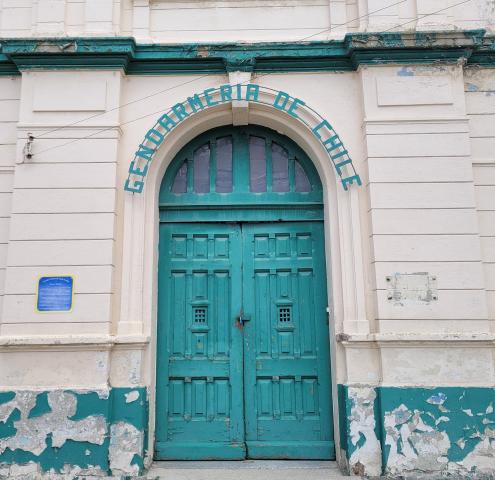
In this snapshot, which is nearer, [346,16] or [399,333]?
[399,333]

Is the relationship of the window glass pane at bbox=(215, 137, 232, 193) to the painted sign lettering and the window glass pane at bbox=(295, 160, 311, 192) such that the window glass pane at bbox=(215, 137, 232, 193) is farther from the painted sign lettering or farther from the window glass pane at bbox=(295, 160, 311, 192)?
the window glass pane at bbox=(295, 160, 311, 192)

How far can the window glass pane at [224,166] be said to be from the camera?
5641mm

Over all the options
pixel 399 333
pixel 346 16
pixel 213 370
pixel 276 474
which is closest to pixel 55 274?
pixel 213 370

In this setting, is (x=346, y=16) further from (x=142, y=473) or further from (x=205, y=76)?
(x=142, y=473)

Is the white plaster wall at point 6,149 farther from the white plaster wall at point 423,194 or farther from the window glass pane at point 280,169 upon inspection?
the white plaster wall at point 423,194

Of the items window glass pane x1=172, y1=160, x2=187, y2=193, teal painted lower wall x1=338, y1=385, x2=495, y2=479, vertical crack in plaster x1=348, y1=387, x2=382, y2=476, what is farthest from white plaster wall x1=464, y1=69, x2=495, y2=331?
window glass pane x1=172, y1=160, x2=187, y2=193

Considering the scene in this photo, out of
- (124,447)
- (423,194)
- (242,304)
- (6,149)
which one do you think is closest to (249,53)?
(423,194)

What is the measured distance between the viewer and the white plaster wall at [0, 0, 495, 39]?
17.9 feet

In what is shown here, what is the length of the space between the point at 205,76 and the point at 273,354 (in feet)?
10.4

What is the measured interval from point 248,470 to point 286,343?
1.31 meters

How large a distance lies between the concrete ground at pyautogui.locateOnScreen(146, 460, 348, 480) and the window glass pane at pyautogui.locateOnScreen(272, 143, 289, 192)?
2935mm

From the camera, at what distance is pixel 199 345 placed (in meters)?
5.28

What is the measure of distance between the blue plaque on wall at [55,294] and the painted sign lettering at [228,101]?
45.3 inches

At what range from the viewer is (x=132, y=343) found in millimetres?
4824
